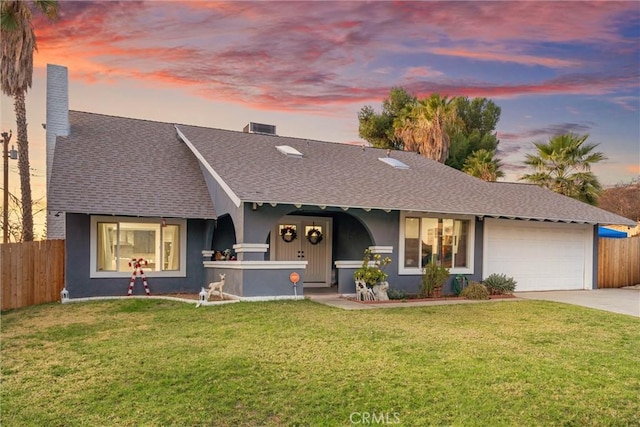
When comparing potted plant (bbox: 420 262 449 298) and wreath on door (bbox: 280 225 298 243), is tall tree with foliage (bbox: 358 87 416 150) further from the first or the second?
potted plant (bbox: 420 262 449 298)

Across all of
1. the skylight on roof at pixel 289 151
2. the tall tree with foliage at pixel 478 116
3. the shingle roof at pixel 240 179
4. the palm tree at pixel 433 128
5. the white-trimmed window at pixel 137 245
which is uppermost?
the tall tree with foliage at pixel 478 116

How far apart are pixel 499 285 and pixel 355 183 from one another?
526 cm

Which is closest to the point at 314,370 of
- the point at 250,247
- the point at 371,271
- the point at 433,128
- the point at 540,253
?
the point at 250,247

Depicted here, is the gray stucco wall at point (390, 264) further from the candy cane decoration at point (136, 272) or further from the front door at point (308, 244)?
the candy cane decoration at point (136, 272)

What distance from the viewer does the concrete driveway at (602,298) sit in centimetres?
1283

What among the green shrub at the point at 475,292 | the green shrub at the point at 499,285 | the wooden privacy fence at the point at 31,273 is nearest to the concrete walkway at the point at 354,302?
the green shrub at the point at 475,292

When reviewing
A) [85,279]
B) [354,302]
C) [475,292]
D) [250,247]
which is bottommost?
[354,302]

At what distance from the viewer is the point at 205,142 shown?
16.2 meters

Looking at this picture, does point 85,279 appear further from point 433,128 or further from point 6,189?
point 433,128

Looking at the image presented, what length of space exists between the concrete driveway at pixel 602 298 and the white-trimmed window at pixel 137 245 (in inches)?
402

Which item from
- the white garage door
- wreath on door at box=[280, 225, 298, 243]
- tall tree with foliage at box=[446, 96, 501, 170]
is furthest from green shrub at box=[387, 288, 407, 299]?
tall tree with foliage at box=[446, 96, 501, 170]

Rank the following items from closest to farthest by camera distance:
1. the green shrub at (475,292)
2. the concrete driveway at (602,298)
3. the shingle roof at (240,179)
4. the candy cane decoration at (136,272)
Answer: the concrete driveway at (602,298) < the shingle roof at (240,179) < the candy cane decoration at (136,272) < the green shrub at (475,292)

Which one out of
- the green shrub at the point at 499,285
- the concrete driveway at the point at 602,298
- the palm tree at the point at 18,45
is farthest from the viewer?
the palm tree at the point at 18,45

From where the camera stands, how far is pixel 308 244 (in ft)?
54.3
